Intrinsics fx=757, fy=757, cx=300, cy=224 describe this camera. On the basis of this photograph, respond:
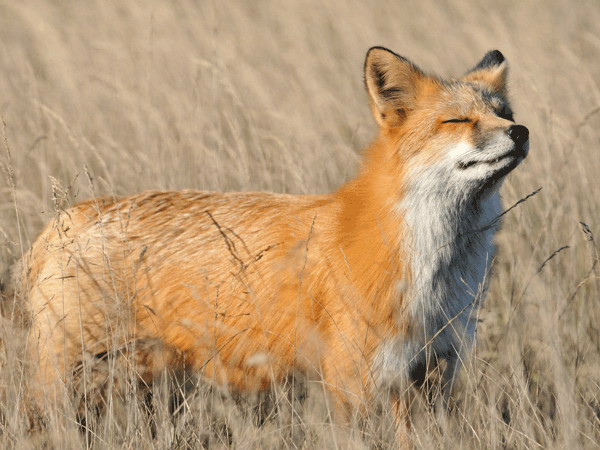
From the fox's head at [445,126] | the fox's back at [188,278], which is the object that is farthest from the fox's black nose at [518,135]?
the fox's back at [188,278]

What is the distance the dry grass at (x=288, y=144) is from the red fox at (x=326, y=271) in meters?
0.25

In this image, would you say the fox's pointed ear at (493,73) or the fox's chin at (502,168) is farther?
the fox's pointed ear at (493,73)

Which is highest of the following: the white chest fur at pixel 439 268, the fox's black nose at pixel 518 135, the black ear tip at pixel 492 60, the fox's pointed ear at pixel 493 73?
the black ear tip at pixel 492 60

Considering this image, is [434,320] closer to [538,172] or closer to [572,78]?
[538,172]

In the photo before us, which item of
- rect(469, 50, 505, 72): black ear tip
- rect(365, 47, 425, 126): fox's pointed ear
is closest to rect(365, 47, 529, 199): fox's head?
rect(365, 47, 425, 126): fox's pointed ear

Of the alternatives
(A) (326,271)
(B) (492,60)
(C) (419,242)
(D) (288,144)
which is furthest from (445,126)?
(D) (288,144)

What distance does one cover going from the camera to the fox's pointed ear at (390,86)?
4.61 m

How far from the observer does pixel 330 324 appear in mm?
4238

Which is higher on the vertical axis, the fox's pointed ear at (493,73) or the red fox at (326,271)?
the fox's pointed ear at (493,73)

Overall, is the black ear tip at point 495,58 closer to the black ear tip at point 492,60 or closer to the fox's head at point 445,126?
the black ear tip at point 492,60

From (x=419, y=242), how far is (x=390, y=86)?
1.03 meters

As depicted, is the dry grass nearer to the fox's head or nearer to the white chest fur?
the white chest fur

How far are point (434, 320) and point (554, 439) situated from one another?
35.8 inches

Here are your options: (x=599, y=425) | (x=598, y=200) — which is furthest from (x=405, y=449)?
(x=598, y=200)
